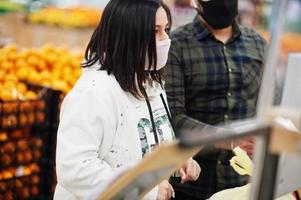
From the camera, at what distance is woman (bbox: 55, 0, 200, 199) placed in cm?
147

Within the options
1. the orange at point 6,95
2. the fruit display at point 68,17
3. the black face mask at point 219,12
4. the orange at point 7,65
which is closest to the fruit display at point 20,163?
the orange at point 6,95

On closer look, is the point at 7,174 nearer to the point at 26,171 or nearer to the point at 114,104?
the point at 26,171

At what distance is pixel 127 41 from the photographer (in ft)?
5.15

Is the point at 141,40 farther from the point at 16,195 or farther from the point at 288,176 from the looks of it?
Result: the point at 16,195

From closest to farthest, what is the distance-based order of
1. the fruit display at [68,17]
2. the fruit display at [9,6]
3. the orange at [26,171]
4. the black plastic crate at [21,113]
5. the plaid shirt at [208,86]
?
the plaid shirt at [208,86], the black plastic crate at [21,113], the orange at [26,171], the fruit display at [9,6], the fruit display at [68,17]

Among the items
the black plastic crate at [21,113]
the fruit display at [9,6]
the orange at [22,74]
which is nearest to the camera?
the black plastic crate at [21,113]

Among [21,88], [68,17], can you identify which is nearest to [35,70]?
[21,88]

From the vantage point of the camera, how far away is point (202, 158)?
2357 millimetres

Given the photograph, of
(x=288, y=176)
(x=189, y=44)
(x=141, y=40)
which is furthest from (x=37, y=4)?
(x=288, y=176)

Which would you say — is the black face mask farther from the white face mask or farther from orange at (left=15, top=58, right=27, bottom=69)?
orange at (left=15, top=58, right=27, bottom=69)

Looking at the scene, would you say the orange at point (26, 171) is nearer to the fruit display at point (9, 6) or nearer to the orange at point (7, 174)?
the orange at point (7, 174)

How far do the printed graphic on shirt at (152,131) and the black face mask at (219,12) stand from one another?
73 centimetres

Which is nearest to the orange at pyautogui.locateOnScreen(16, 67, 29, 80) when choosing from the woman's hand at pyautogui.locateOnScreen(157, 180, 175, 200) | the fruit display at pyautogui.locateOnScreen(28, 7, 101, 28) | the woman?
the woman

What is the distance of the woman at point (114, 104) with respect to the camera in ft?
4.83
